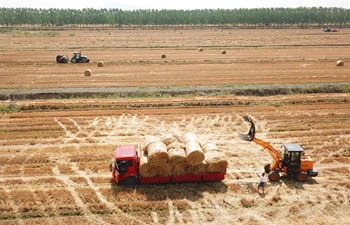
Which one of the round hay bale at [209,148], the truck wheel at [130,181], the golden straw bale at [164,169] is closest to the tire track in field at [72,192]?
the truck wheel at [130,181]

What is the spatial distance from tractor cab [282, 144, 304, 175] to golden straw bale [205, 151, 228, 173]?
3277mm

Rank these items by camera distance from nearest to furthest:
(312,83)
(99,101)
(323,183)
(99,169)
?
(323,183)
(99,169)
(99,101)
(312,83)

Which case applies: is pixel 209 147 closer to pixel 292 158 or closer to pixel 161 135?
pixel 292 158

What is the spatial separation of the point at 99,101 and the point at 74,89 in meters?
4.25

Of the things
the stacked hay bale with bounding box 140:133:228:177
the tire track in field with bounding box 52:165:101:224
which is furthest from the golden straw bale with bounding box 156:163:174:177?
the tire track in field with bounding box 52:165:101:224

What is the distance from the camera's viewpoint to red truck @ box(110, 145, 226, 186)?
1563 cm

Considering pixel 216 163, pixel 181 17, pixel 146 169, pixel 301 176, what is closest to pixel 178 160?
pixel 146 169

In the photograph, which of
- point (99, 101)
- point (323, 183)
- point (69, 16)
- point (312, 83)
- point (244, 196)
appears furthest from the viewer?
point (69, 16)

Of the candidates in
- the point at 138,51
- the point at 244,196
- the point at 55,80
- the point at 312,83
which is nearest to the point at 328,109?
the point at 312,83

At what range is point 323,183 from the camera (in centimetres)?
1644

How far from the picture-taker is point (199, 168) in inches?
625

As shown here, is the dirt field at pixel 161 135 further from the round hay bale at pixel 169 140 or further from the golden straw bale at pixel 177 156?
the round hay bale at pixel 169 140

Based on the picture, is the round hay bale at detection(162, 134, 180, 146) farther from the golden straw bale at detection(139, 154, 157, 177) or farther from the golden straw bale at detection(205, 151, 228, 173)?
the golden straw bale at detection(205, 151, 228, 173)

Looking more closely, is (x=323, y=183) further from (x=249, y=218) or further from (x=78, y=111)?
(x=78, y=111)
